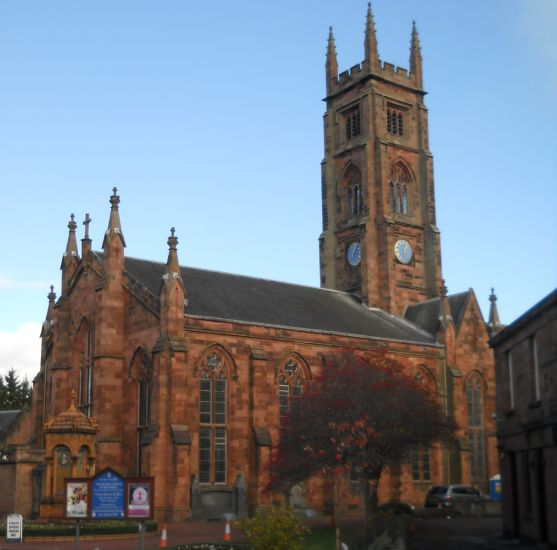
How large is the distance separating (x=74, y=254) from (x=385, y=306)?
2338 centimetres

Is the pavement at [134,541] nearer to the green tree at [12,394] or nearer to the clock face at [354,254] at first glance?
the clock face at [354,254]

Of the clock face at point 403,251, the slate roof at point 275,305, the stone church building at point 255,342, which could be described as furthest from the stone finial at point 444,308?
the clock face at point 403,251

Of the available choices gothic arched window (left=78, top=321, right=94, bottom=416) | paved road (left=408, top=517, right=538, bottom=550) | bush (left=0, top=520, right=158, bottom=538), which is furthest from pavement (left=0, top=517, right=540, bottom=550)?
gothic arched window (left=78, top=321, right=94, bottom=416)

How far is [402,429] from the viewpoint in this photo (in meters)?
41.1

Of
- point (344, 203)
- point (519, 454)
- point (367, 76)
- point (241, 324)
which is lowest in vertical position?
point (519, 454)

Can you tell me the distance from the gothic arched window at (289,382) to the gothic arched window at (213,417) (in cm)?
403

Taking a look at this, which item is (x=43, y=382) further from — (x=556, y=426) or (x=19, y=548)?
(x=556, y=426)

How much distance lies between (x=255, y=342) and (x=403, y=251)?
69.4 ft

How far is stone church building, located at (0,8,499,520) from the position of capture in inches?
1874

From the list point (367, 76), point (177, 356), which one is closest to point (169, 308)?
point (177, 356)

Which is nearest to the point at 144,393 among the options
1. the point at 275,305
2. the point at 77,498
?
the point at 275,305

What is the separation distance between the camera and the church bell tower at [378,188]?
6781 cm

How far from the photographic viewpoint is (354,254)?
228ft

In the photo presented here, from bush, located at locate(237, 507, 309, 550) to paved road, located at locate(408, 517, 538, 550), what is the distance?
6.55 m
